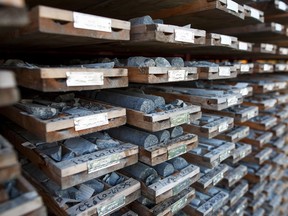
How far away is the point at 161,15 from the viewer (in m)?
2.03

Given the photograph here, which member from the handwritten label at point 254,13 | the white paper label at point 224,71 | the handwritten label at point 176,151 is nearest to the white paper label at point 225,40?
the white paper label at point 224,71

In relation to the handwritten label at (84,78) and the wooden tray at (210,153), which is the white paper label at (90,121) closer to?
the handwritten label at (84,78)

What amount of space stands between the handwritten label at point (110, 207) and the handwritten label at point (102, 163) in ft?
0.69

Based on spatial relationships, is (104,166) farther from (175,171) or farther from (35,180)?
(175,171)

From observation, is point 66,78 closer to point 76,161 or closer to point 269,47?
point 76,161

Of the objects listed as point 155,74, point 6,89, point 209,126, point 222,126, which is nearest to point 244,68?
point 222,126

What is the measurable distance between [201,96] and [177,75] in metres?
0.49

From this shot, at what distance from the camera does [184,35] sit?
62.2 inches

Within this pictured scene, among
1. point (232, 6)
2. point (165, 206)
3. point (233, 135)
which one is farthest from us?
point (233, 135)

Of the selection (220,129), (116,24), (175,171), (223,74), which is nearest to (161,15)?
(223,74)

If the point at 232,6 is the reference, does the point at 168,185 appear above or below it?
below

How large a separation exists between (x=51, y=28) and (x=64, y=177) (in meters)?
0.67

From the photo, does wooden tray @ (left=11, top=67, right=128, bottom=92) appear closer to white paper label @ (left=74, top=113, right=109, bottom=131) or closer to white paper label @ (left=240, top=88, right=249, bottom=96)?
white paper label @ (left=74, top=113, right=109, bottom=131)

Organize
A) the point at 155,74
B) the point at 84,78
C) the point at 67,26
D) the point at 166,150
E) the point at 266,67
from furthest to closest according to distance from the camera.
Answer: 1. the point at 266,67
2. the point at 166,150
3. the point at 155,74
4. the point at 84,78
5. the point at 67,26
